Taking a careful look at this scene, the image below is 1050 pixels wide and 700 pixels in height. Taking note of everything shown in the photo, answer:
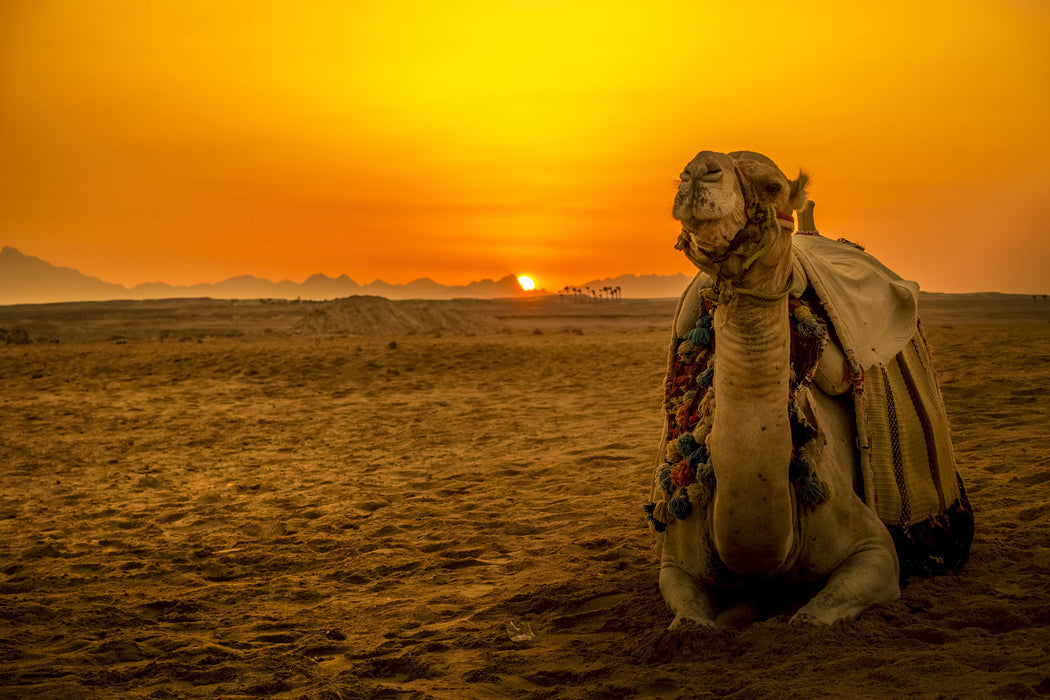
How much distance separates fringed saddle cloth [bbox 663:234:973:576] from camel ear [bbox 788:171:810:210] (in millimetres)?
1082

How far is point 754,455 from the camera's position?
3.26 metres

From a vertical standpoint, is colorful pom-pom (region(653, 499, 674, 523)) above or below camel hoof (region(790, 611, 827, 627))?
above

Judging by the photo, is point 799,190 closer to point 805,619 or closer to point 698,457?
point 698,457

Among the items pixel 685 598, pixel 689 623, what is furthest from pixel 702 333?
pixel 689 623

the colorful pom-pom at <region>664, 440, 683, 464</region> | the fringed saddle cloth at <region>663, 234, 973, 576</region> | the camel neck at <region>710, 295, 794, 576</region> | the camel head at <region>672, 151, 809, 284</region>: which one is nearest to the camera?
the camel head at <region>672, 151, 809, 284</region>

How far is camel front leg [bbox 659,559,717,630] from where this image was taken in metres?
4.01

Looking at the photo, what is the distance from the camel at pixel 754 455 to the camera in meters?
2.91

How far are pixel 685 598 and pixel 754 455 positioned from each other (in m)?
1.16

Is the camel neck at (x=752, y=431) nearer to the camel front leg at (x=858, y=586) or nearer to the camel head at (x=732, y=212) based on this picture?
the camel head at (x=732, y=212)

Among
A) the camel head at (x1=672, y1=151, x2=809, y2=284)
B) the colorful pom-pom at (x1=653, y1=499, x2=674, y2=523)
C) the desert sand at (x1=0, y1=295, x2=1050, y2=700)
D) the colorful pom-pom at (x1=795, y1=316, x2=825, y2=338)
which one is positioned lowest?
the desert sand at (x1=0, y1=295, x2=1050, y2=700)

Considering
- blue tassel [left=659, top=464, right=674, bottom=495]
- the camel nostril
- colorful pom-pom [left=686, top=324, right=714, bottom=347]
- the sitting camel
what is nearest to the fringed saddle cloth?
the sitting camel

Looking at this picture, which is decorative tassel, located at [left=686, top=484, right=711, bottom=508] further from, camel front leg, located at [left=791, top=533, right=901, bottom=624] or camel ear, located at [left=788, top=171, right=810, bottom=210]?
camel ear, located at [left=788, top=171, right=810, bottom=210]

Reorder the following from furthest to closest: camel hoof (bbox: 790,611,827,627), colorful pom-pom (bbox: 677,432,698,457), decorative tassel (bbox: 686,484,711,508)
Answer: colorful pom-pom (bbox: 677,432,698,457), decorative tassel (bbox: 686,484,711,508), camel hoof (bbox: 790,611,827,627)

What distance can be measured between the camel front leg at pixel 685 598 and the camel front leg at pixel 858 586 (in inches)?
16.8
